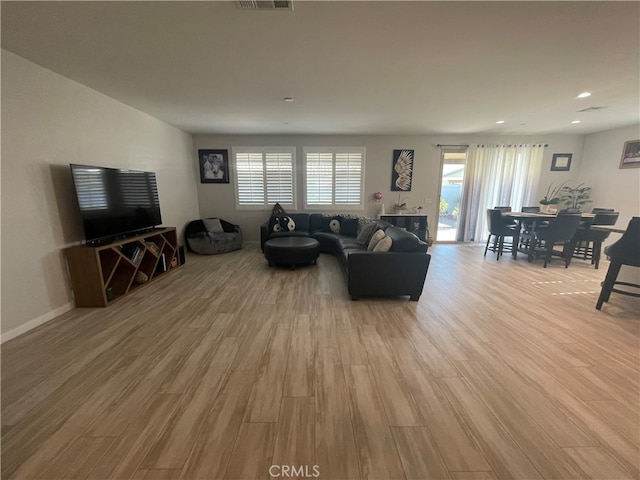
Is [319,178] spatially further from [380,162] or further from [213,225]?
[213,225]

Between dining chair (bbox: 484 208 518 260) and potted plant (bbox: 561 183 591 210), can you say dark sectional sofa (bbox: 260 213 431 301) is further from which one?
potted plant (bbox: 561 183 591 210)

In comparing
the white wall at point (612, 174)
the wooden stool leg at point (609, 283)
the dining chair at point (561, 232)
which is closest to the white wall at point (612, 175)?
the white wall at point (612, 174)

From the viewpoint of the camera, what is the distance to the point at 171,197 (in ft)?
15.8

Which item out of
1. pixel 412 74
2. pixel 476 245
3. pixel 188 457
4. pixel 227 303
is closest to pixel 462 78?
pixel 412 74

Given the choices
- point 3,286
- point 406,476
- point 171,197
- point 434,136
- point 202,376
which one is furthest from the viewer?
point 434,136

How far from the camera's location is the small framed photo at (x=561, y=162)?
5.79 m

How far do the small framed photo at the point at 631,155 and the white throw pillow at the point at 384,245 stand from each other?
5862 mm

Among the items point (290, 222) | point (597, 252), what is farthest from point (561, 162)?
point (290, 222)

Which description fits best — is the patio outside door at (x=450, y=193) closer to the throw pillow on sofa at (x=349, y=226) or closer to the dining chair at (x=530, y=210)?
the dining chair at (x=530, y=210)

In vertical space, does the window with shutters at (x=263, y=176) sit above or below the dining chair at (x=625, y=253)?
above

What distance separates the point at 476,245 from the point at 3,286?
785 centimetres

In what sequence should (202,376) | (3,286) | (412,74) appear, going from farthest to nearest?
(412,74) < (3,286) < (202,376)

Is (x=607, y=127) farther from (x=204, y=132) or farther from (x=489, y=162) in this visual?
(x=204, y=132)

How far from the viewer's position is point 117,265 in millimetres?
3047
